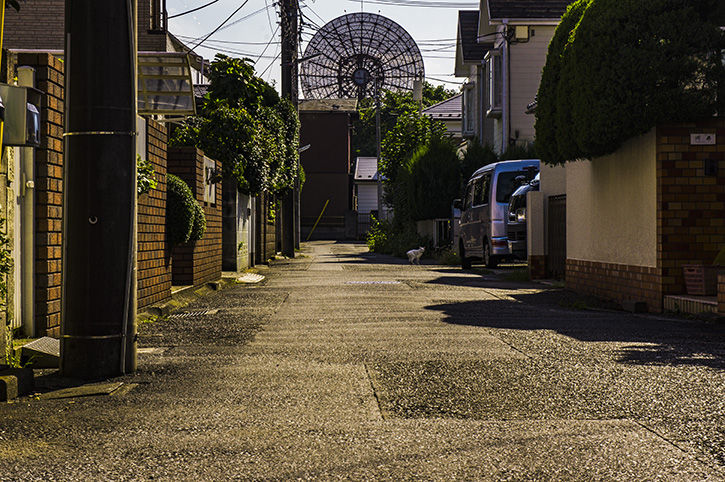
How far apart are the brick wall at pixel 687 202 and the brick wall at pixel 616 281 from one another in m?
0.31

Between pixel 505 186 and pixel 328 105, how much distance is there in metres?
56.7

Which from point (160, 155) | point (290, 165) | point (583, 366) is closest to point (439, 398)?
point (583, 366)

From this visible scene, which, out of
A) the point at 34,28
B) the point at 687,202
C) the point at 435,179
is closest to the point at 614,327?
the point at 687,202

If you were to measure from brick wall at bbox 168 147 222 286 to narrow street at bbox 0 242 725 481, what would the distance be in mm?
4858

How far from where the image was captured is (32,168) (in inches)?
304

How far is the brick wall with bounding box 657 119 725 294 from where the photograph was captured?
37.3 feet

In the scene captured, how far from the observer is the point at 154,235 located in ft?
39.0

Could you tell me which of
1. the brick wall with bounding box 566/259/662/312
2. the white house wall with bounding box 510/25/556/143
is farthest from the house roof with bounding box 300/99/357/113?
the brick wall with bounding box 566/259/662/312

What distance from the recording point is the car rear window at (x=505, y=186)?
72.1 feet

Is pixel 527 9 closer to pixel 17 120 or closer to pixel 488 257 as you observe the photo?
pixel 488 257

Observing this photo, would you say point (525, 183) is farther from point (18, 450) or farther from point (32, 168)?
point (18, 450)

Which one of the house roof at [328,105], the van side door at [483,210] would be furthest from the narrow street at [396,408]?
the house roof at [328,105]

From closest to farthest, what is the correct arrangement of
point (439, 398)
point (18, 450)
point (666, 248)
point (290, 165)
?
1. point (18, 450)
2. point (439, 398)
3. point (666, 248)
4. point (290, 165)

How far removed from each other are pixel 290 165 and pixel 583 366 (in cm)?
2356
